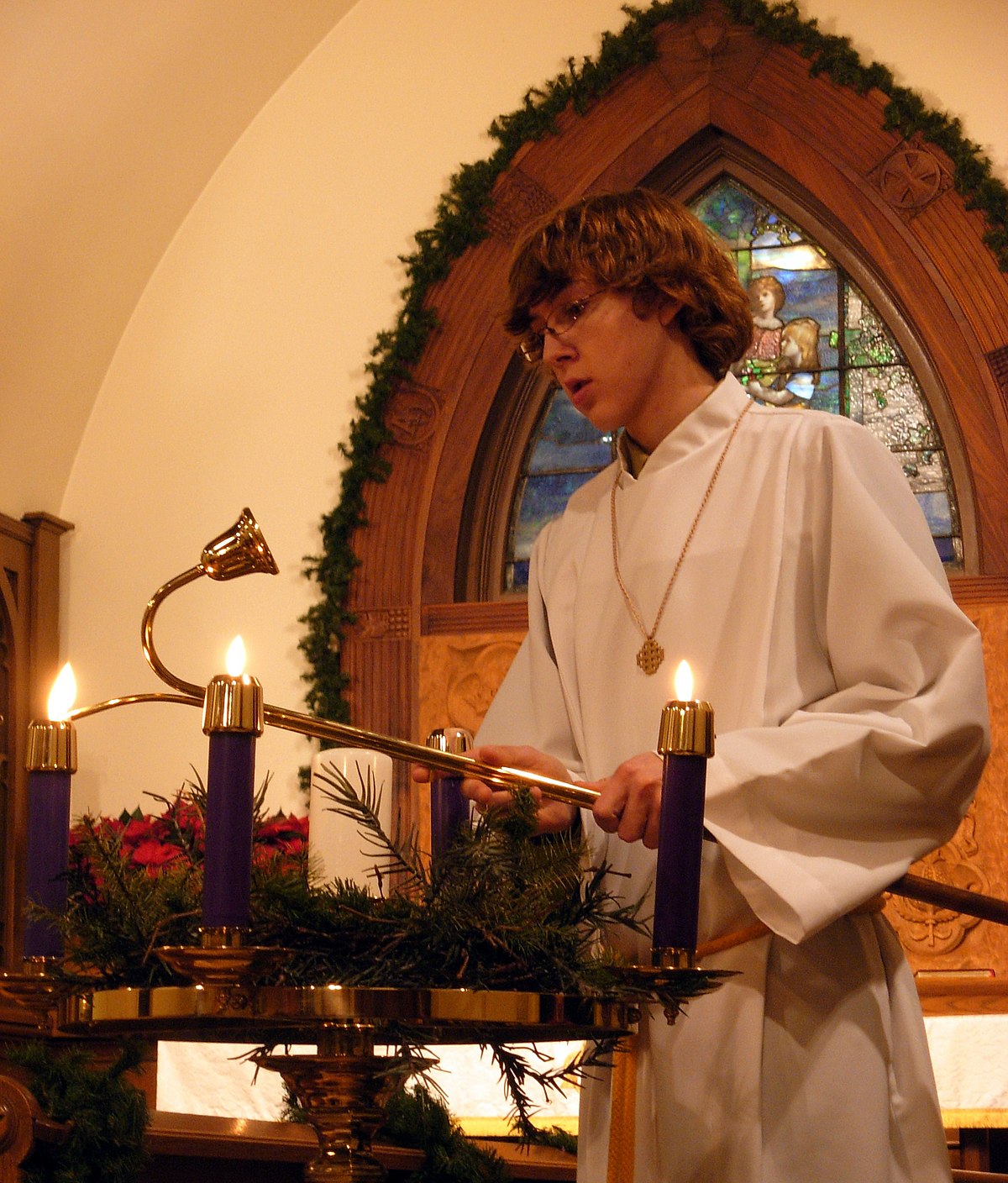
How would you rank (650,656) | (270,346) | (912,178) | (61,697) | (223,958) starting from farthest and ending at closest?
(270,346) → (912,178) → (650,656) → (61,697) → (223,958)

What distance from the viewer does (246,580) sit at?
511cm

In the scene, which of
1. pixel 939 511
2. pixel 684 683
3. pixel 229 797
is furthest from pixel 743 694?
pixel 939 511

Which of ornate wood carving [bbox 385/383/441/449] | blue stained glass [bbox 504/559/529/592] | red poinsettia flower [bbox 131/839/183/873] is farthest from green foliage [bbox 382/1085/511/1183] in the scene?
ornate wood carving [bbox 385/383/441/449]

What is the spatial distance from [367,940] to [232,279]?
452 centimetres

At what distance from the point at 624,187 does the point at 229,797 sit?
4.20m

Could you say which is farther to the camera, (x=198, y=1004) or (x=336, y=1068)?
(x=336, y=1068)

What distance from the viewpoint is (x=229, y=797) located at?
3.49ft

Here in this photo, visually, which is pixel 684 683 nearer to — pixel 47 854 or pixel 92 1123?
pixel 47 854

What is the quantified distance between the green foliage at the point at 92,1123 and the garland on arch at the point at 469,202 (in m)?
3.21

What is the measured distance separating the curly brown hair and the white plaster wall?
2984mm

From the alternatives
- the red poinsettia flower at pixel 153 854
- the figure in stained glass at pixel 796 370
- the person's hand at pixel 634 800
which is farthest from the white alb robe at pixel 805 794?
the figure in stained glass at pixel 796 370

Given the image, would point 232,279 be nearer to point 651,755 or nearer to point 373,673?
point 373,673

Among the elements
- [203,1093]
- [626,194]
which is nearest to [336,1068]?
[626,194]

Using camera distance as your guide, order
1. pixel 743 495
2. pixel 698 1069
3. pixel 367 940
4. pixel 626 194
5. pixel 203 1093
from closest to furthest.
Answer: pixel 367 940 → pixel 698 1069 → pixel 743 495 → pixel 626 194 → pixel 203 1093
